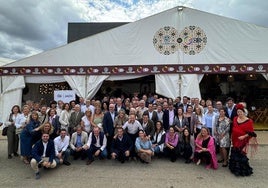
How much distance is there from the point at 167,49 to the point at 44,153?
612cm

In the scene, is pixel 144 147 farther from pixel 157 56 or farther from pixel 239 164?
pixel 157 56

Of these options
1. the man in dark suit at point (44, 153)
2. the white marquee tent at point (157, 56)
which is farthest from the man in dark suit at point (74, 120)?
the white marquee tent at point (157, 56)

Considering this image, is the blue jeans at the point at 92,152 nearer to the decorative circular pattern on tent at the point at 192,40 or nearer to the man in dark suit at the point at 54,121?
the man in dark suit at the point at 54,121

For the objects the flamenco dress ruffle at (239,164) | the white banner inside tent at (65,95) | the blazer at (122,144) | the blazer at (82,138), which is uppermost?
the white banner inside tent at (65,95)

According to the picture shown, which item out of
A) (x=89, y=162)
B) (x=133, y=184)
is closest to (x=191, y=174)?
(x=133, y=184)

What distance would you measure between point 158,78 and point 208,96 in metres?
4.82

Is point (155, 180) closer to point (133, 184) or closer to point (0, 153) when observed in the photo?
point (133, 184)

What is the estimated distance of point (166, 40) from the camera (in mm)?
8930

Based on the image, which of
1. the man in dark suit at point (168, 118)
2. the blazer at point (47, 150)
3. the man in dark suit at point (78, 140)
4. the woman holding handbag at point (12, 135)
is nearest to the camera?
the blazer at point (47, 150)

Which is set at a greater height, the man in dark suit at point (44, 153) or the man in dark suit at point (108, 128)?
the man in dark suit at point (108, 128)

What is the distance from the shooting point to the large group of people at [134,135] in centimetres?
460

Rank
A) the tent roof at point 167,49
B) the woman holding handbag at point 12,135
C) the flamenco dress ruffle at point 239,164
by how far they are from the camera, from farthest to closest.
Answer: the tent roof at point 167,49 < the woman holding handbag at point 12,135 < the flamenco dress ruffle at point 239,164

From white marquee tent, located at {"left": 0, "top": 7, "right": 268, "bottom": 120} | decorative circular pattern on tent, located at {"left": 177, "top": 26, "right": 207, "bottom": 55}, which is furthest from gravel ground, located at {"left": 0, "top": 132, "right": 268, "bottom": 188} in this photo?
decorative circular pattern on tent, located at {"left": 177, "top": 26, "right": 207, "bottom": 55}

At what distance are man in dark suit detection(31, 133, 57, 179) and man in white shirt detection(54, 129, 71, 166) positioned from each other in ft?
0.87
